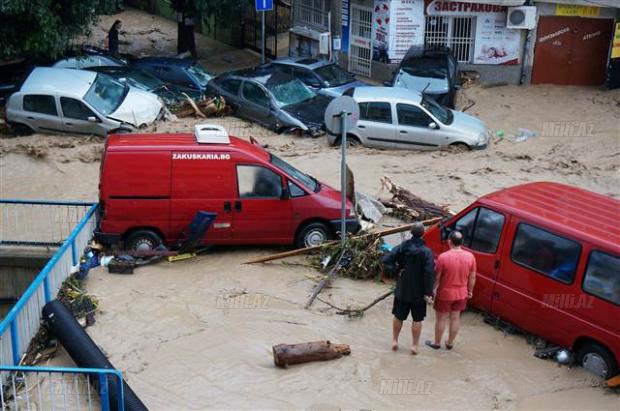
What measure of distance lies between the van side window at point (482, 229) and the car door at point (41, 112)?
402 inches

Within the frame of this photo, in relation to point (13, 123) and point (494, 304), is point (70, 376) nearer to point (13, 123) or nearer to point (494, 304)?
point (494, 304)

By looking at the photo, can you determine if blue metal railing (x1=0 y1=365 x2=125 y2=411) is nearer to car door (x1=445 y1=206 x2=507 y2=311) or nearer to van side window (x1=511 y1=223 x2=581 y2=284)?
car door (x1=445 y1=206 x2=507 y2=311)

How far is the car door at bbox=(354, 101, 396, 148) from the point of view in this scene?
1731 centimetres

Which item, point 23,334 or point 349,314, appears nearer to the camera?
point 23,334

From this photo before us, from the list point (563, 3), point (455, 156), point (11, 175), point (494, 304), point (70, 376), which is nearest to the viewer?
point (70, 376)

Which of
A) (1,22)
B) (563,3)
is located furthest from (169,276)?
(563,3)

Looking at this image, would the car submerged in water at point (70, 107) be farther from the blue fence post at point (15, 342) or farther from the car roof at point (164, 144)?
the blue fence post at point (15, 342)

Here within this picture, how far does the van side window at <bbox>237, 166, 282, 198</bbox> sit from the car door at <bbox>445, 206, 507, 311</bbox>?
2.91 metres

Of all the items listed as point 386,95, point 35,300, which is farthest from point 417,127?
point 35,300

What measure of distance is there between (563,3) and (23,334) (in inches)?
690

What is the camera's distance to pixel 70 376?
830 centimetres

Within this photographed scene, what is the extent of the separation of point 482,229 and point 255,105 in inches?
380

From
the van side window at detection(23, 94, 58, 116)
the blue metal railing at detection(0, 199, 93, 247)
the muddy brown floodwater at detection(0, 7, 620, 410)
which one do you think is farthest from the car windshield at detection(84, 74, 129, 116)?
the blue metal railing at detection(0, 199, 93, 247)

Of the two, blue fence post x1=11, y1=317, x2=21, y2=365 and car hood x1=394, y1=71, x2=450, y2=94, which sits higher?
car hood x1=394, y1=71, x2=450, y2=94
